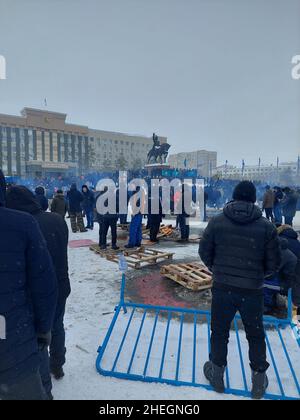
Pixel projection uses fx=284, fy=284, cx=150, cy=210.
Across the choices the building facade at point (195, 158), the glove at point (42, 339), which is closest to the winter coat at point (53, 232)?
the glove at point (42, 339)

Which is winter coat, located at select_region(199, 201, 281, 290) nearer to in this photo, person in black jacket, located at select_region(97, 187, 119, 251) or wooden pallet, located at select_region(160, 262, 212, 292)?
wooden pallet, located at select_region(160, 262, 212, 292)

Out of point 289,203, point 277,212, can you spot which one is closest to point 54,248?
point 289,203

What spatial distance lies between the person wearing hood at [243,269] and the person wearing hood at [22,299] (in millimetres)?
1492

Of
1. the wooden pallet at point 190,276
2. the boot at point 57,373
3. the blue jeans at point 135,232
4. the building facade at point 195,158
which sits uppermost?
the building facade at point 195,158

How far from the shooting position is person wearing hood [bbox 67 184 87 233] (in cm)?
1012

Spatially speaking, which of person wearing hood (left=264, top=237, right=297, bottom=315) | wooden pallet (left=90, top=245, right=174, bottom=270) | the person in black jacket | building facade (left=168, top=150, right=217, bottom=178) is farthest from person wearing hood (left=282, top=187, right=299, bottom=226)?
building facade (left=168, top=150, right=217, bottom=178)

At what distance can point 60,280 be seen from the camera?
2650 mm

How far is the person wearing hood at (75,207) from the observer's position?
1012 cm

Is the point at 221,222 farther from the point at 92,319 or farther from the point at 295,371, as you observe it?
the point at 92,319

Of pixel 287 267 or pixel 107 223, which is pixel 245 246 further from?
pixel 107 223

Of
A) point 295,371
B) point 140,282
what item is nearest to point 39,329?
point 295,371

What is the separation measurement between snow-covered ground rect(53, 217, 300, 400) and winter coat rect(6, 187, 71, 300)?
85cm

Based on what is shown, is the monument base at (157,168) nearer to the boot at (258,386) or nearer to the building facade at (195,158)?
the boot at (258,386)

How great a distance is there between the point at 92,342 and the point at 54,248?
1556mm
